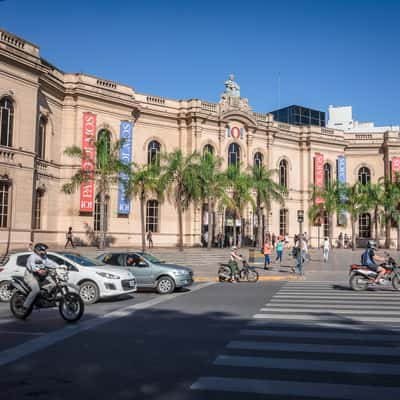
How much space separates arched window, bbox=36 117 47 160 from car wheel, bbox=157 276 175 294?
18.5 metres

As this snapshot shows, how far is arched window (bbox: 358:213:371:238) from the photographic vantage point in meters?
53.0

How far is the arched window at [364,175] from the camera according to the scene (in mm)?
53688

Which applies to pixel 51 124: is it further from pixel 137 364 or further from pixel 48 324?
pixel 137 364

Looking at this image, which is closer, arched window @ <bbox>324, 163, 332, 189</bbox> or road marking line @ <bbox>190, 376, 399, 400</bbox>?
road marking line @ <bbox>190, 376, 399, 400</bbox>

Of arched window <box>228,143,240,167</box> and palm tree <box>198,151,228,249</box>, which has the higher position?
arched window <box>228,143,240,167</box>

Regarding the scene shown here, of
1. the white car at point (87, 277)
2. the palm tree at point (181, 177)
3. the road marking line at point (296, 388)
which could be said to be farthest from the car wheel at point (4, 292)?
the palm tree at point (181, 177)

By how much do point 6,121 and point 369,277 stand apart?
73.1 feet

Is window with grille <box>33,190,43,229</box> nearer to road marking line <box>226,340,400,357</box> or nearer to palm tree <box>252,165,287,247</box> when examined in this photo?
palm tree <box>252,165,287,247</box>


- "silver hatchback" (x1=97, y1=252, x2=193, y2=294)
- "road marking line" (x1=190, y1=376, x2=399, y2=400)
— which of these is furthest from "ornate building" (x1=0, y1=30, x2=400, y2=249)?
"road marking line" (x1=190, y1=376, x2=399, y2=400)

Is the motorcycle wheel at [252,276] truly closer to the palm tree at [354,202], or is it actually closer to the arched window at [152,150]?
the arched window at [152,150]

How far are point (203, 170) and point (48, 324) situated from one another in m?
26.9

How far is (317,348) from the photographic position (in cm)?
815

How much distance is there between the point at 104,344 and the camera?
8.66 metres

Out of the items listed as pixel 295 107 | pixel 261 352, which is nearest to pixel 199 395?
pixel 261 352
